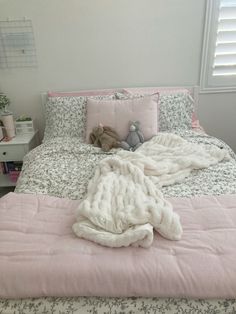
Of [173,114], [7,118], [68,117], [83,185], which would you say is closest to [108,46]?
[68,117]

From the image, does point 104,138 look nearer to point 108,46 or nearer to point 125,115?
point 125,115

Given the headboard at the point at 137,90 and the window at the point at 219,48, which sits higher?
the window at the point at 219,48

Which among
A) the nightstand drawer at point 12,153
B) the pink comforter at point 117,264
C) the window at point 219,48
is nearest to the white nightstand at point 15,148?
the nightstand drawer at point 12,153

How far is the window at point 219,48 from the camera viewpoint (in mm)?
2379

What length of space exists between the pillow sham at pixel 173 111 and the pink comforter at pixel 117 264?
4.16 feet

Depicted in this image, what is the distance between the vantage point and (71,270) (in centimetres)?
94

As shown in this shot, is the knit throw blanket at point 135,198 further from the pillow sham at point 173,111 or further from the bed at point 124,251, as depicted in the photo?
the pillow sham at point 173,111

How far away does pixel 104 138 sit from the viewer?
204 cm

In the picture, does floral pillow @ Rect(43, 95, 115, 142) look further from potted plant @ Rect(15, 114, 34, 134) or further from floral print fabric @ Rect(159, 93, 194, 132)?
floral print fabric @ Rect(159, 93, 194, 132)

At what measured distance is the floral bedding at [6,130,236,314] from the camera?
903 millimetres

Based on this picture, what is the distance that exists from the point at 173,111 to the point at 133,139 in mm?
494

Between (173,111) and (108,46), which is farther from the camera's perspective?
(108,46)

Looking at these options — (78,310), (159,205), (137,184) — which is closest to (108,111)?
(137,184)

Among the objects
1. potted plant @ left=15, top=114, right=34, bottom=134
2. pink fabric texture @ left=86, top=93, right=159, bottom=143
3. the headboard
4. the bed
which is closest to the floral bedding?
the bed
